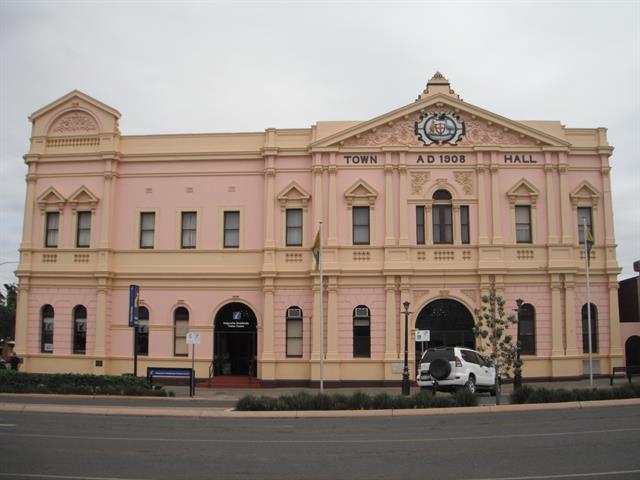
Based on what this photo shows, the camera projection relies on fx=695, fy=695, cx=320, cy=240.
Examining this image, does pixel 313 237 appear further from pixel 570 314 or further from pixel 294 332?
pixel 570 314

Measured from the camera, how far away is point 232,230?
3234 centimetres

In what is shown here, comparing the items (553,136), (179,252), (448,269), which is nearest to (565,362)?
(448,269)

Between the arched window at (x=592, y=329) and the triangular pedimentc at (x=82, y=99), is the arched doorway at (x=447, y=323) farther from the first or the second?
the triangular pedimentc at (x=82, y=99)

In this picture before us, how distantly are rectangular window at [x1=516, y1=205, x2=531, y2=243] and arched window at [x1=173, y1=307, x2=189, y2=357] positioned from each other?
1557cm

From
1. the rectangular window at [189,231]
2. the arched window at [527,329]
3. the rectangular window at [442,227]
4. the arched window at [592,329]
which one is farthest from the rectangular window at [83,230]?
the arched window at [592,329]

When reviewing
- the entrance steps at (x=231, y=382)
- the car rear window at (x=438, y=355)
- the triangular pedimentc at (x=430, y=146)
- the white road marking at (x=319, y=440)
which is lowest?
the entrance steps at (x=231, y=382)

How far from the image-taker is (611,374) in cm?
3016

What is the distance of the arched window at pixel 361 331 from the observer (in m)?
30.5

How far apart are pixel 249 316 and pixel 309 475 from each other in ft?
72.4

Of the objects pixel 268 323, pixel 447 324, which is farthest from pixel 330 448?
pixel 447 324

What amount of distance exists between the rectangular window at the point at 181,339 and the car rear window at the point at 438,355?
12.0 m

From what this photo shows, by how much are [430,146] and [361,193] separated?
3773mm

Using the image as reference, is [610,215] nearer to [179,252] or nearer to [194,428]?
[179,252]

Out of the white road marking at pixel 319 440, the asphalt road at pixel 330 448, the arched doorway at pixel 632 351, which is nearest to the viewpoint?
the asphalt road at pixel 330 448
